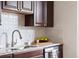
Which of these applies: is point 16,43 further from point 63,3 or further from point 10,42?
point 63,3

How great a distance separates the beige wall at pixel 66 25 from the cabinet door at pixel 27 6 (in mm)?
973

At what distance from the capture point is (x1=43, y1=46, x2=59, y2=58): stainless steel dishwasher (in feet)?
10.9

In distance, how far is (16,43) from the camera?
11.2 ft

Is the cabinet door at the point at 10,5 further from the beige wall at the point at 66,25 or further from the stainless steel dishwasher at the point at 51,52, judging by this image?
the beige wall at the point at 66,25

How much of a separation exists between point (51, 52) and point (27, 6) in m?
1.04

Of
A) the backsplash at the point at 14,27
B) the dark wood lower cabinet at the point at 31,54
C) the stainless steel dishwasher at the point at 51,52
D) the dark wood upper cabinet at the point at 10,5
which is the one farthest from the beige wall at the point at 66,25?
the dark wood upper cabinet at the point at 10,5

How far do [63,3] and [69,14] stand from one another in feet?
1.02

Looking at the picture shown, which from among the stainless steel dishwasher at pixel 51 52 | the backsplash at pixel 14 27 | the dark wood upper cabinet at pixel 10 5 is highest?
the dark wood upper cabinet at pixel 10 5

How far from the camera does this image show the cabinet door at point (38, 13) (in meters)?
3.64

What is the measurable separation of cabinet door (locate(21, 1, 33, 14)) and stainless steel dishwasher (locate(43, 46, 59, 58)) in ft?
2.64

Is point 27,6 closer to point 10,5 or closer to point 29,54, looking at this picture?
point 10,5

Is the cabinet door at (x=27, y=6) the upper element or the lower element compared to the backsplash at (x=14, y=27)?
upper

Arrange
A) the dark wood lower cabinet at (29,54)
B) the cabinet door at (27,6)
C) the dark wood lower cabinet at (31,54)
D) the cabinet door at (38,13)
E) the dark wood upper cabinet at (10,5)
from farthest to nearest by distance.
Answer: the cabinet door at (38,13) < the cabinet door at (27,6) < the dark wood upper cabinet at (10,5) < the dark wood lower cabinet at (31,54) < the dark wood lower cabinet at (29,54)

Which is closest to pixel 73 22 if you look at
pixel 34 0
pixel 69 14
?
pixel 69 14
